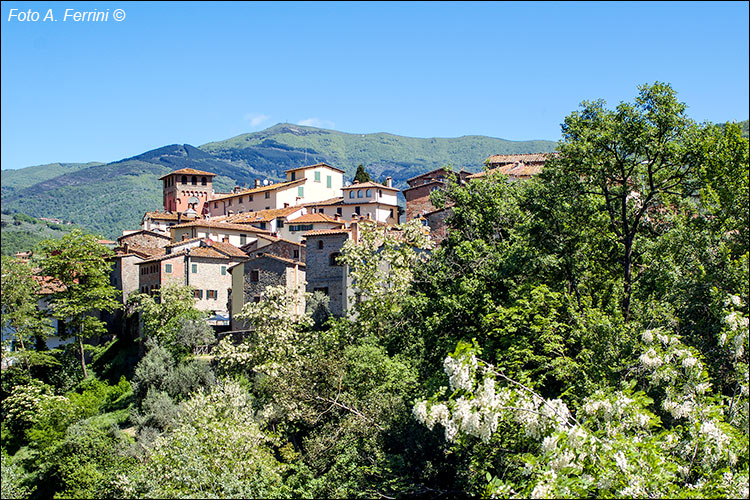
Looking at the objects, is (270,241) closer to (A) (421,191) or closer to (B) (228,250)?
(B) (228,250)

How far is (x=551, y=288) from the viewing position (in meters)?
25.0

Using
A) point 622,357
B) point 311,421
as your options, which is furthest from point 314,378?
point 622,357

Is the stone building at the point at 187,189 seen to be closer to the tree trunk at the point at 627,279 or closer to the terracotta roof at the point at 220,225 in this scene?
the terracotta roof at the point at 220,225

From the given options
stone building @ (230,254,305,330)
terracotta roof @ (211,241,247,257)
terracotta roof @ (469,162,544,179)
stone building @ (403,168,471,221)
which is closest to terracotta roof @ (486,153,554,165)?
terracotta roof @ (469,162,544,179)

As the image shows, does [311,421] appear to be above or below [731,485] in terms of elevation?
below

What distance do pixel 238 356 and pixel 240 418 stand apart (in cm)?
1058

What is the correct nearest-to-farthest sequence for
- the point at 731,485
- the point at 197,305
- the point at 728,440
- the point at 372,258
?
the point at 731,485
the point at 728,440
the point at 372,258
the point at 197,305

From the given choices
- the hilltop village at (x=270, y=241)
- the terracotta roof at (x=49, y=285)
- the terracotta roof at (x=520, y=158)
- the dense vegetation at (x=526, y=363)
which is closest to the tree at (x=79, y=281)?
the terracotta roof at (x=49, y=285)

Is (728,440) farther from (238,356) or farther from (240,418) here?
(238,356)

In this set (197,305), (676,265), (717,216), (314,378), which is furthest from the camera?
(197,305)

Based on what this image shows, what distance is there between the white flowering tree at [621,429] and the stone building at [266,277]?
35107 mm

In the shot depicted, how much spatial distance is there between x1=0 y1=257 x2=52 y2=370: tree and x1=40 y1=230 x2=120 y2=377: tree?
187cm

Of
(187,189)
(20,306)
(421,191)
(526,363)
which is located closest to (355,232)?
(20,306)

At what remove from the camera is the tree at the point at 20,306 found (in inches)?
1960
